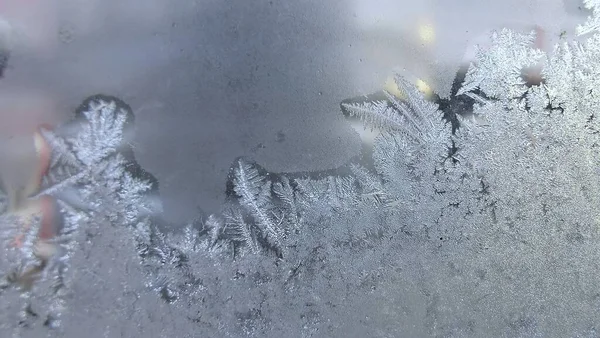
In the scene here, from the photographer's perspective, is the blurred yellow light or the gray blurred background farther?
the blurred yellow light

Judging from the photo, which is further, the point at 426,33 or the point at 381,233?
the point at 426,33

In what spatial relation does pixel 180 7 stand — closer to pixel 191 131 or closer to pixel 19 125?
pixel 191 131

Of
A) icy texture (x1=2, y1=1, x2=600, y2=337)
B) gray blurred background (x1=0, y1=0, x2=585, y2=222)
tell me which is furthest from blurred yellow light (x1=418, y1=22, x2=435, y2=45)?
icy texture (x1=2, y1=1, x2=600, y2=337)

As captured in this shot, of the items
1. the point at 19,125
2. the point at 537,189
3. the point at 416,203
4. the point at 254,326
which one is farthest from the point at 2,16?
the point at 537,189

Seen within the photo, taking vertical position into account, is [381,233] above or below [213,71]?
below

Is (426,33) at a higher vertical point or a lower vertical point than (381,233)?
higher

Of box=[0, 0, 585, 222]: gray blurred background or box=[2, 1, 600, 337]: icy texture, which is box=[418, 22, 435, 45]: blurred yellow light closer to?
box=[0, 0, 585, 222]: gray blurred background

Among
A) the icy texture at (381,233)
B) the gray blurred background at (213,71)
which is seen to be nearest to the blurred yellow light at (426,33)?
the gray blurred background at (213,71)

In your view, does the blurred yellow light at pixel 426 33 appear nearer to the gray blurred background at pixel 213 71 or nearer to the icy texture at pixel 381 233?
the gray blurred background at pixel 213 71
